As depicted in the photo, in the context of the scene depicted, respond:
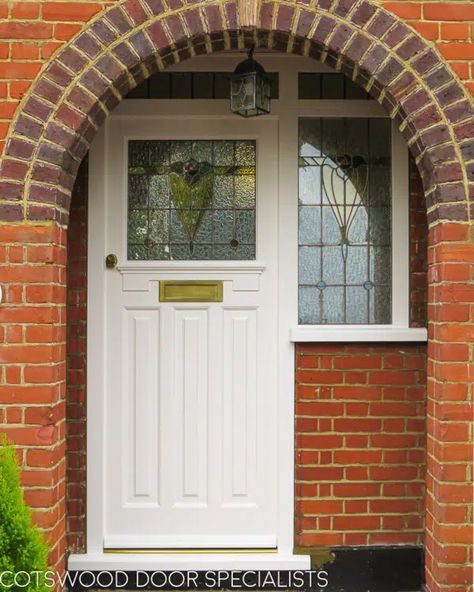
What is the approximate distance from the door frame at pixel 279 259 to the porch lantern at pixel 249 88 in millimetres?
330

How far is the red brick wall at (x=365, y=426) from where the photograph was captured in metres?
4.07

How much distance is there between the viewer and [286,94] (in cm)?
414

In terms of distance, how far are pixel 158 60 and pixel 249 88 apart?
57 centimetres

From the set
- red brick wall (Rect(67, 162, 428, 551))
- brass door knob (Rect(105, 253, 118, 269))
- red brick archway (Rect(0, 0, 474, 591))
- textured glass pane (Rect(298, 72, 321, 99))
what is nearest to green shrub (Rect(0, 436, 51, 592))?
Result: red brick archway (Rect(0, 0, 474, 591))

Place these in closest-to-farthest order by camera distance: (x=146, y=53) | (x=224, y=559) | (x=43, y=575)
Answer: (x=43, y=575) → (x=146, y=53) → (x=224, y=559)

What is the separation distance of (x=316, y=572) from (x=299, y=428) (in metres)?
0.88

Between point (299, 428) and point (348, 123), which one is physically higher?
point (348, 123)

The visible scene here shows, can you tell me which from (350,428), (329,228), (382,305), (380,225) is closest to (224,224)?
(329,228)

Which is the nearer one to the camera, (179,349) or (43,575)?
(43,575)

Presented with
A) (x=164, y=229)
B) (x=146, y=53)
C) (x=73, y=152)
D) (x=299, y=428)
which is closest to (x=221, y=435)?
(x=299, y=428)

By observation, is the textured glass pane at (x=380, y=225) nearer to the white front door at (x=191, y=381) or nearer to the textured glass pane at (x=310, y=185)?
the textured glass pane at (x=310, y=185)

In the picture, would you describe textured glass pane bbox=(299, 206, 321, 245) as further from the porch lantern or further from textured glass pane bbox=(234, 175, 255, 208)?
the porch lantern

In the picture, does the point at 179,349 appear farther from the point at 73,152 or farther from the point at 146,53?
the point at 146,53

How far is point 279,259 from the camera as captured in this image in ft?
13.6
